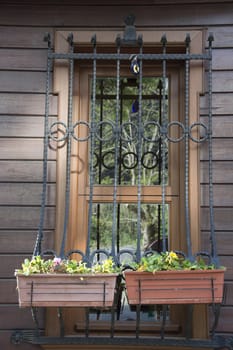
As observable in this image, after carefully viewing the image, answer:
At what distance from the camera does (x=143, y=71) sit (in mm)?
2531

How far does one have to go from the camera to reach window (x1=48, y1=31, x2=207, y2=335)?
7.75 ft

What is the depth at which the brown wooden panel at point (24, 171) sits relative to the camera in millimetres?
2363

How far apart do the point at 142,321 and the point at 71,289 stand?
53cm

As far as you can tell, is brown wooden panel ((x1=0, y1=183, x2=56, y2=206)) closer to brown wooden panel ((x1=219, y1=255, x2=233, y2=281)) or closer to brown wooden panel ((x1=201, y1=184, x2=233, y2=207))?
brown wooden panel ((x1=201, y1=184, x2=233, y2=207))

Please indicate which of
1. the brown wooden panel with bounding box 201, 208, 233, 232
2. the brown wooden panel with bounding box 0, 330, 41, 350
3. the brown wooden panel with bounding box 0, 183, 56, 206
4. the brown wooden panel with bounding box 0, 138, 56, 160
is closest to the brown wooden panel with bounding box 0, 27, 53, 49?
the brown wooden panel with bounding box 0, 138, 56, 160

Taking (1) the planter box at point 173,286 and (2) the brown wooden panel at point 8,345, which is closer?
(1) the planter box at point 173,286

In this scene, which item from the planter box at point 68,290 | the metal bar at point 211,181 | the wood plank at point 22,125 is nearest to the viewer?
the planter box at point 68,290

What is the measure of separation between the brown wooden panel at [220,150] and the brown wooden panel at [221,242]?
1.14 ft

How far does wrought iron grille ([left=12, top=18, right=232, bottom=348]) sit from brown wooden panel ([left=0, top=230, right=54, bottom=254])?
0.06 m

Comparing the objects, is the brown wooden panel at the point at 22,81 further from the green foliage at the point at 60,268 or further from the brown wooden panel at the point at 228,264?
the brown wooden panel at the point at 228,264

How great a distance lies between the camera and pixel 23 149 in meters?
2.39

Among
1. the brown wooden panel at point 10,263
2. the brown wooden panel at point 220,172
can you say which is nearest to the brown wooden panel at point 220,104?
the brown wooden panel at point 220,172

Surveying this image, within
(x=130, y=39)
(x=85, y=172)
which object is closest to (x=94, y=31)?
(x=130, y=39)

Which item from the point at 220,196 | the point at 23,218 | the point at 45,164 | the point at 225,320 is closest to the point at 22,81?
the point at 45,164
